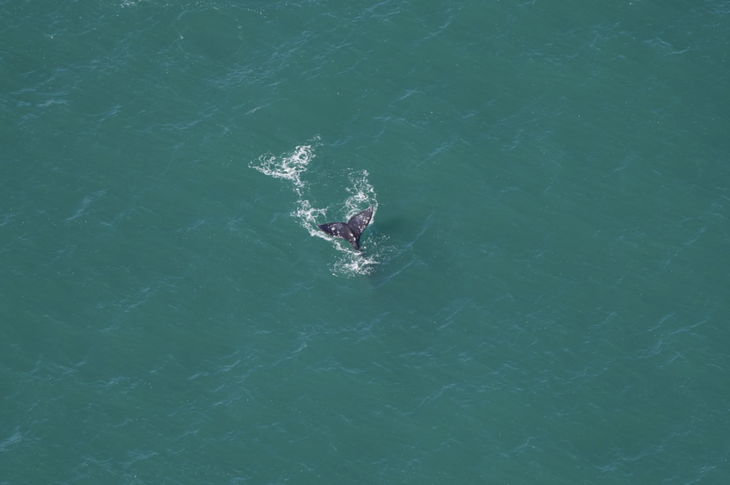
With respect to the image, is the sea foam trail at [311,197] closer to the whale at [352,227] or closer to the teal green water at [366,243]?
the teal green water at [366,243]

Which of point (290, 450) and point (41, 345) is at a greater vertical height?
point (41, 345)

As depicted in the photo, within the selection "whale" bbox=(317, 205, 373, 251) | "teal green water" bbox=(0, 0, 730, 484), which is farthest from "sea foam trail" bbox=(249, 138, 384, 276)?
"whale" bbox=(317, 205, 373, 251)

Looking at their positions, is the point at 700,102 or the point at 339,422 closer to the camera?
the point at 339,422

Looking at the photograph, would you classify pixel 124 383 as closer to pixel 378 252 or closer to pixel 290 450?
pixel 290 450

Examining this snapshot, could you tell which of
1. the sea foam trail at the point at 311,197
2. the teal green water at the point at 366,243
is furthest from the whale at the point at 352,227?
the teal green water at the point at 366,243

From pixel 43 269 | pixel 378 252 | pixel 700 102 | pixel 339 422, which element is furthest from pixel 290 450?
pixel 700 102

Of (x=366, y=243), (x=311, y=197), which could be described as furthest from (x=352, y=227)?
(x=311, y=197)
